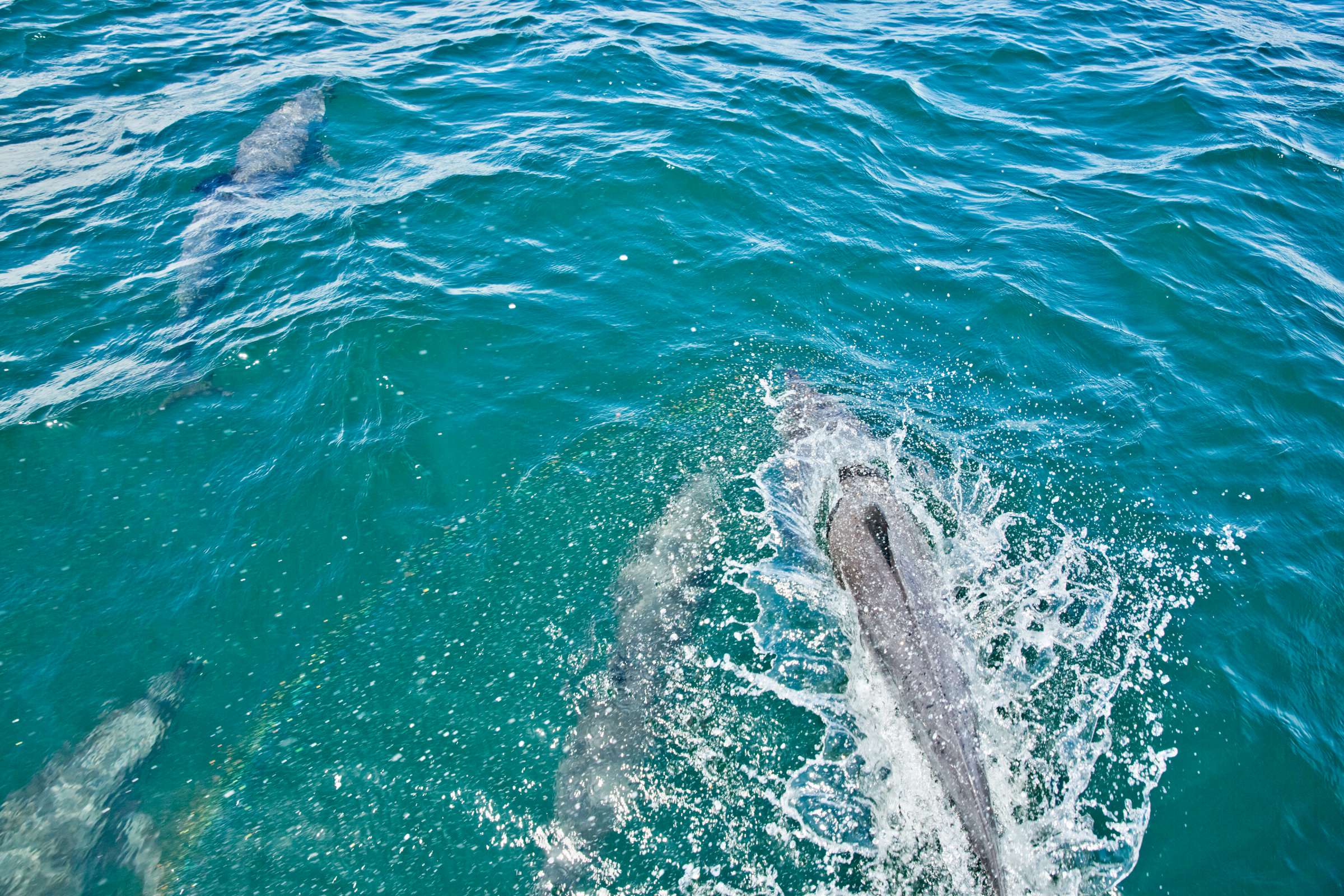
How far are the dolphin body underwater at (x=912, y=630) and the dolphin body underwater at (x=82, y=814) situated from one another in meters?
6.08

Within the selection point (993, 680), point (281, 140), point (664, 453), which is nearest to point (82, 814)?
point (664, 453)

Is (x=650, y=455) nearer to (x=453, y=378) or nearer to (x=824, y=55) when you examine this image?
(x=453, y=378)

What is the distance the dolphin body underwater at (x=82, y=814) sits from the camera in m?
5.65

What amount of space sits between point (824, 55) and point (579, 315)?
456 inches

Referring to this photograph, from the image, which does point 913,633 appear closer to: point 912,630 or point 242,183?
point 912,630

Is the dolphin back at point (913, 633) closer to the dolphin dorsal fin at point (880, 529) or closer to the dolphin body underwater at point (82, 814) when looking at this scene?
the dolphin dorsal fin at point (880, 529)

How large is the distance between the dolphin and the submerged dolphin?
748 centimetres

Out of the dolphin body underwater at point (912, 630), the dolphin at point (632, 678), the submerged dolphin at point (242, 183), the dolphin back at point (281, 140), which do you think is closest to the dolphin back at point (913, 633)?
the dolphin body underwater at point (912, 630)

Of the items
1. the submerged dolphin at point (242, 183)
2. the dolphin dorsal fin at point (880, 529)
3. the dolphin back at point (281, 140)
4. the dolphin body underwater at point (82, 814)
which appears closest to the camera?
the dolphin body underwater at point (82, 814)

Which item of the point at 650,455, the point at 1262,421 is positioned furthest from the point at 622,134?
the point at 1262,421

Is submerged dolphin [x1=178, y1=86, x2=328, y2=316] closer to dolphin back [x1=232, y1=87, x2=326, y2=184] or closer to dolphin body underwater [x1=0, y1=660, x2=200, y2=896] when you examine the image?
dolphin back [x1=232, y1=87, x2=326, y2=184]

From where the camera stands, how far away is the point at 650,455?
28.6 feet

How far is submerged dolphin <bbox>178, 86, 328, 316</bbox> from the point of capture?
10.6m

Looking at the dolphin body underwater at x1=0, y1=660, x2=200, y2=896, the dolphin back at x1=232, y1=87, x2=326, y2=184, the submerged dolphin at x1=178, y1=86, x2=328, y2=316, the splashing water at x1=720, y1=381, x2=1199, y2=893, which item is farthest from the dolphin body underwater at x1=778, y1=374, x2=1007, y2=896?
the dolphin back at x1=232, y1=87, x2=326, y2=184
